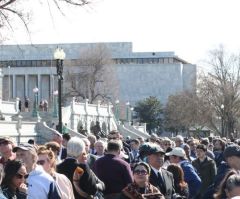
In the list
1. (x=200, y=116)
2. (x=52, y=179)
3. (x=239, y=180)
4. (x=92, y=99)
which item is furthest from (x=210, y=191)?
(x=92, y=99)

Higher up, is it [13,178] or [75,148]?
[75,148]

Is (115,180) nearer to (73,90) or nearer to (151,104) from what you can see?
(73,90)

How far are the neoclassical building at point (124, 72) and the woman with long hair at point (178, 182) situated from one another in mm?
109011

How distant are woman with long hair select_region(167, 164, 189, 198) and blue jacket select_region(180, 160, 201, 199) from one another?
0.90 m

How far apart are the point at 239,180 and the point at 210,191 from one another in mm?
3091

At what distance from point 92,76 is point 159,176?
89742mm

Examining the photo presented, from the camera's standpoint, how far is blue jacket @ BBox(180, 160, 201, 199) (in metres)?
12.0

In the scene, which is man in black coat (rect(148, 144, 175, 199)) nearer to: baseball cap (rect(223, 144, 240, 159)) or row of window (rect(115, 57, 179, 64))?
baseball cap (rect(223, 144, 240, 159))

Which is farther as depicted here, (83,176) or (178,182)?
Result: (178,182)

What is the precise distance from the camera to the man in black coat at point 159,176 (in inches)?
392

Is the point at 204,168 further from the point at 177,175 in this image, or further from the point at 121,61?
the point at 121,61

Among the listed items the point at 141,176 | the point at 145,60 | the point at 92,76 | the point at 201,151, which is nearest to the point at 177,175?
the point at 141,176

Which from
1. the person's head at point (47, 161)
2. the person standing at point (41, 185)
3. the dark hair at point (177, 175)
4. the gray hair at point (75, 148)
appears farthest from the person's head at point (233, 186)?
the dark hair at point (177, 175)

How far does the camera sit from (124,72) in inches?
5231
